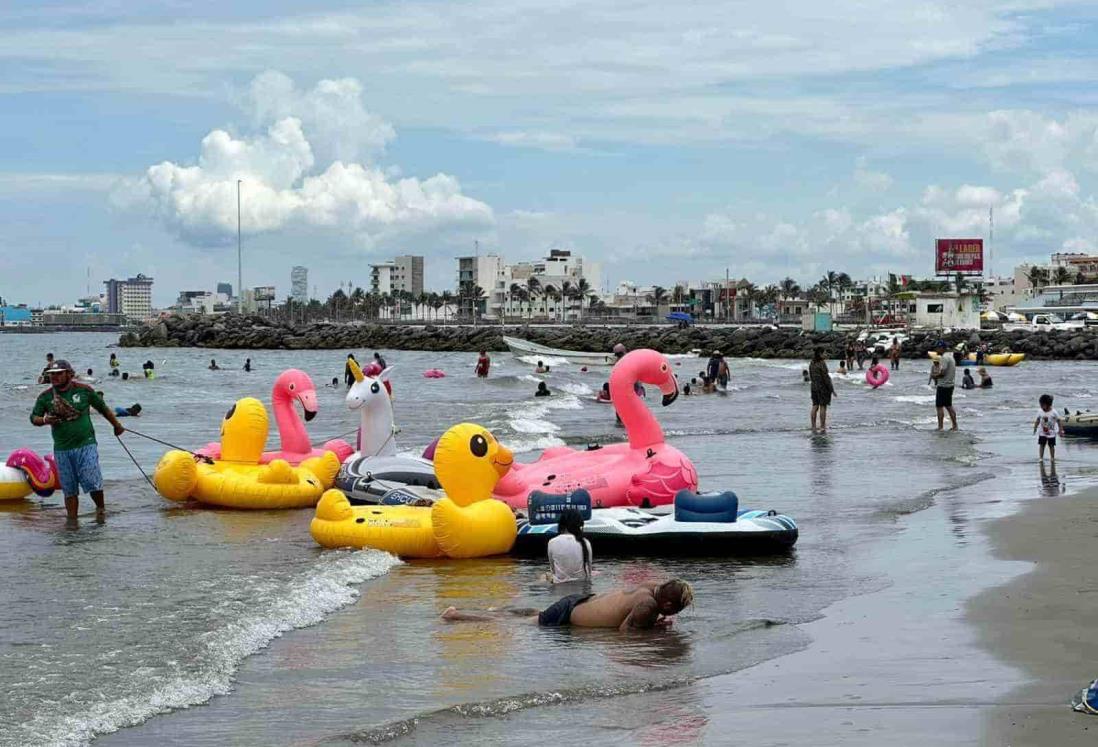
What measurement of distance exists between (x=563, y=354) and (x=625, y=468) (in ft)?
218

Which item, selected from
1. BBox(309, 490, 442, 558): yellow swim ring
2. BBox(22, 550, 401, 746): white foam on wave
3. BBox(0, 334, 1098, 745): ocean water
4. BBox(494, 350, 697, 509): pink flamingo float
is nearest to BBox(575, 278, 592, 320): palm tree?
BBox(0, 334, 1098, 745): ocean water

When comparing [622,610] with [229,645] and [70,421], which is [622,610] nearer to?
[229,645]

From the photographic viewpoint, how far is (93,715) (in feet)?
25.6

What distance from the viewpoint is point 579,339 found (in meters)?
102

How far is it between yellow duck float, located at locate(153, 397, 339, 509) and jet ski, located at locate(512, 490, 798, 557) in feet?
15.7

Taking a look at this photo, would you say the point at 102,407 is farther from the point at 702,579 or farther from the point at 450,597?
the point at 702,579

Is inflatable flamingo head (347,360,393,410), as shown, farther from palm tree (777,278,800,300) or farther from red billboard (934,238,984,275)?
palm tree (777,278,800,300)

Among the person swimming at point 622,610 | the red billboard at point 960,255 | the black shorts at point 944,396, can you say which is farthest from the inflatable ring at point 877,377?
the red billboard at point 960,255

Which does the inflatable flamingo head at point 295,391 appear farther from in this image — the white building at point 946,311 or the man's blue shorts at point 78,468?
the white building at point 946,311

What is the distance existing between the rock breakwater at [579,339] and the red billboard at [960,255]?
18.9m

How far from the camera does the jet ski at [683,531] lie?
42.7 feet

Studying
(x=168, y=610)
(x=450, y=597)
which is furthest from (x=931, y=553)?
(x=168, y=610)

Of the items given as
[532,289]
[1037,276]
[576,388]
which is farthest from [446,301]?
[576,388]

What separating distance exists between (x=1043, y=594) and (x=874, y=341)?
74.1 m
